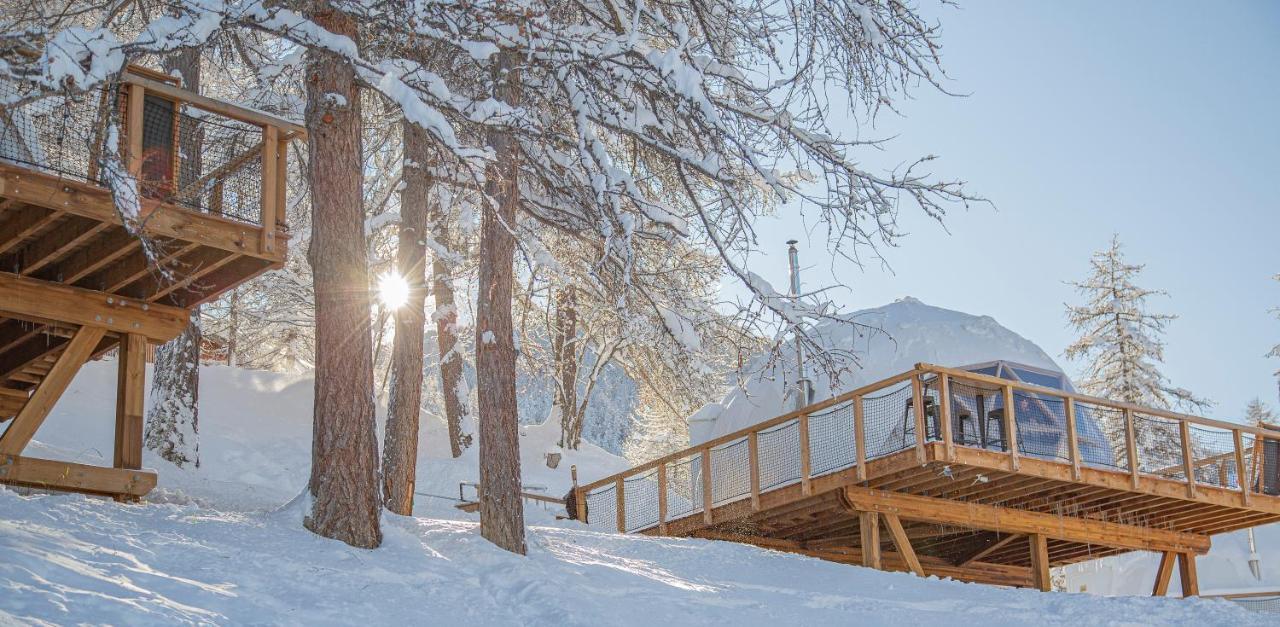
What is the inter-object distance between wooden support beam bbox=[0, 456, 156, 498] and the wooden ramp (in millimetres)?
6987

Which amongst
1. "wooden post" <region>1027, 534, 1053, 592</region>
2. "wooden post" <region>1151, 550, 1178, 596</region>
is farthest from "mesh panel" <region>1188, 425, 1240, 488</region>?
"wooden post" <region>1027, 534, 1053, 592</region>

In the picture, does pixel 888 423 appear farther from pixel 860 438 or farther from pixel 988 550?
pixel 988 550

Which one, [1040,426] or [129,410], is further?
[1040,426]

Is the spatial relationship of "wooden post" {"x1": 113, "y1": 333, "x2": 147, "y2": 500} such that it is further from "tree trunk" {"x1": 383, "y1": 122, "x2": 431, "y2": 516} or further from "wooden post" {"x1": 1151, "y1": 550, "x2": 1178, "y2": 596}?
"wooden post" {"x1": 1151, "y1": 550, "x2": 1178, "y2": 596}

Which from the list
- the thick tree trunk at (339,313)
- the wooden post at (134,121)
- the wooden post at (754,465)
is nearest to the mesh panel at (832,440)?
the wooden post at (754,465)

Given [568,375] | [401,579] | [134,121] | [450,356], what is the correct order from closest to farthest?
[401,579]
[134,121]
[450,356]
[568,375]

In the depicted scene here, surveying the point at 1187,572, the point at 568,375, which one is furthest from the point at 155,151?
the point at 568,375

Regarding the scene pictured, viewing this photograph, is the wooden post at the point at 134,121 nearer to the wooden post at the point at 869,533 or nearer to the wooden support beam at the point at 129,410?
the wooden support beam at the point at 129,410

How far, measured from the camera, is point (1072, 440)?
1335 cm

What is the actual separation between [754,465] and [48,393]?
26.5 feet

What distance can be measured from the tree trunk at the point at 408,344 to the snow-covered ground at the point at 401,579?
5.46 ft

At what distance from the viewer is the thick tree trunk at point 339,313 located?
28.3 feet

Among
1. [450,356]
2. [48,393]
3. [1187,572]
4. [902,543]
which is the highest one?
[450,356]

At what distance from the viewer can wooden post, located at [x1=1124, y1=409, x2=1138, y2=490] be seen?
13.9 meters
